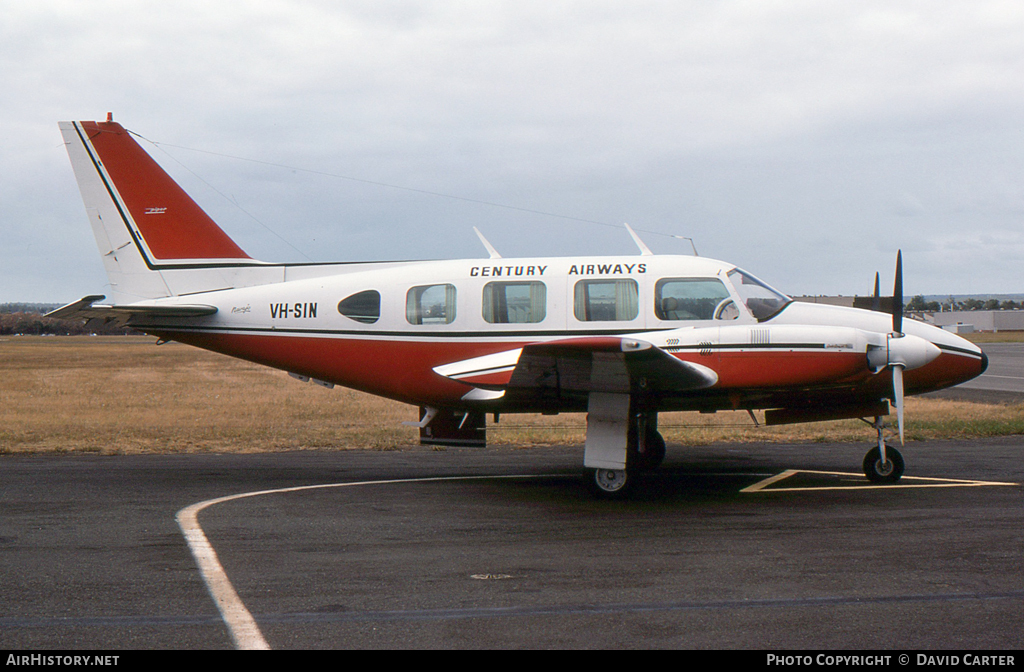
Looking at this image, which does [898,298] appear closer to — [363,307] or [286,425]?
[363,307]

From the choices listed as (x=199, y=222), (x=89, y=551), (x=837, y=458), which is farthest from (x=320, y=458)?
(x=837, y=458)

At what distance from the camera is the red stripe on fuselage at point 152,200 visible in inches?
503

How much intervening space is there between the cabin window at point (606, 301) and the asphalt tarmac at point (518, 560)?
94.4 inches

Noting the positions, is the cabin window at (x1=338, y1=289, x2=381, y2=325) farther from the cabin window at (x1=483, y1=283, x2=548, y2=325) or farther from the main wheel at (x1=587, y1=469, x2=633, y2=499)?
the main wheel at (x1=587, y1=469, x2=633, y2=499)

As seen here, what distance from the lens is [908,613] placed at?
5480 mm

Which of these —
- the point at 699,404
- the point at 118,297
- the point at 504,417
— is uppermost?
the point at 118,297

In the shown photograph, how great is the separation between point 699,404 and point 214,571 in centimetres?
650

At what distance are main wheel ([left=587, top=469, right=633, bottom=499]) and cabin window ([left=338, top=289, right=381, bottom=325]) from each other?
3.91m

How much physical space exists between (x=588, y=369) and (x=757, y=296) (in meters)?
2.88

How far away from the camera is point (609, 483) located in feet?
34.0

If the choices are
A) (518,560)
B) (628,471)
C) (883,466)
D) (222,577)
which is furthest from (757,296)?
(222,577)

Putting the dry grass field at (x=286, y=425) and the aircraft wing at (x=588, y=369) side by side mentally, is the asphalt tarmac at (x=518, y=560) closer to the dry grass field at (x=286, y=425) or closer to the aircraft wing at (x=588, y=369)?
the aircraft wing at (x=588, y=369)
